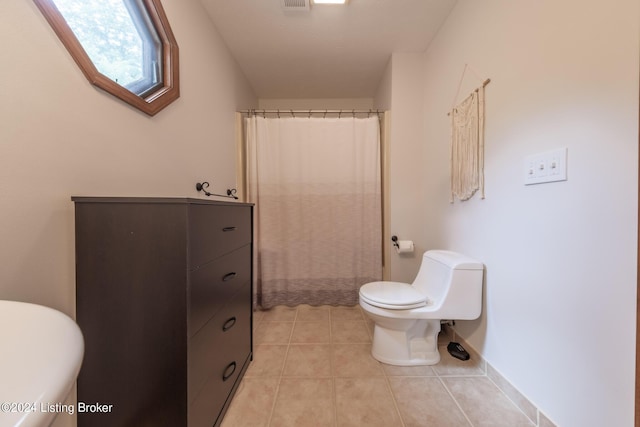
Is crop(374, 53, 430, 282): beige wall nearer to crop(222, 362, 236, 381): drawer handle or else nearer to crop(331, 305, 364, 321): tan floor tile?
crop(331, 305, 364, 321): tan floor tile

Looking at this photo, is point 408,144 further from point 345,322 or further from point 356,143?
point 345,322

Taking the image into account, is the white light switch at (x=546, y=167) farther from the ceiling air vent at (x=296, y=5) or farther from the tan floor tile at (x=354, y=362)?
the ceiling air vent at (x=296, y=5)

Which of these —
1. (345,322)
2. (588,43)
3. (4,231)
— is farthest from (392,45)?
(4,231)

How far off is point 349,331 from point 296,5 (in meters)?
2.31

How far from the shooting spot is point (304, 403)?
115 cm

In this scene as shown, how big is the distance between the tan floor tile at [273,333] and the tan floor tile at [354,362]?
15.0 inches

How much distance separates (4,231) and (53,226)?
10cm

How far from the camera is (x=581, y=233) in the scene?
835 millimetres

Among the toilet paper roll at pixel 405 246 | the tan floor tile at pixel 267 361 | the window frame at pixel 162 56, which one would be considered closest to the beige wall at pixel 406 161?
the toilet paper roll at pixel 405 246

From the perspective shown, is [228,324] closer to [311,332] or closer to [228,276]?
[228,276]

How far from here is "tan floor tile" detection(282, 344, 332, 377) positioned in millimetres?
1355

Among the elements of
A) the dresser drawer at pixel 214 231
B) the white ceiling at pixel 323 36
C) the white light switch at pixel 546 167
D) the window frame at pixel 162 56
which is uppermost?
the white ceiling at pixel 323 36

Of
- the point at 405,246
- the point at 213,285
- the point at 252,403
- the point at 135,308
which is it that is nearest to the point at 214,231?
the point at 213,285

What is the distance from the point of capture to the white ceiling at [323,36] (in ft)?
5.31
